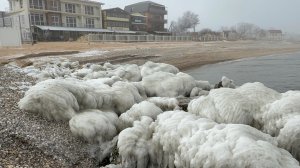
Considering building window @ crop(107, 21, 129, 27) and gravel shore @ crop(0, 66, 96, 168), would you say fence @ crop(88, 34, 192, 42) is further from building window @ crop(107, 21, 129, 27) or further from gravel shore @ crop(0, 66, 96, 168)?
gravel shore @ crop(0, 66, 96, 168)

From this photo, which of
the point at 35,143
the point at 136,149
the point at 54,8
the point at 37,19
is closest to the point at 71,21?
the point at 54,8

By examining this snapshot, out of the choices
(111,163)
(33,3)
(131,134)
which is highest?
(33,3)

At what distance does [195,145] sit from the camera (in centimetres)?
539

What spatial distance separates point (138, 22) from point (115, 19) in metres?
8.37

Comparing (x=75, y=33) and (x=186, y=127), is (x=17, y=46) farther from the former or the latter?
(x=186, y=127)

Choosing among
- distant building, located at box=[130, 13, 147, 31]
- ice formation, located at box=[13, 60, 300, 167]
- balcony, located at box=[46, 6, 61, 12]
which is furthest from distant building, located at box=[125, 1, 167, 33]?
ice formation, located at box=[13, 60, 300, 167]

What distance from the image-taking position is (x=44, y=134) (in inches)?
255

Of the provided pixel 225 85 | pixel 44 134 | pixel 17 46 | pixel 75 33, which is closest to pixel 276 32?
pixel 75 33

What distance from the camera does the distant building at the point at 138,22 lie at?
69438mm

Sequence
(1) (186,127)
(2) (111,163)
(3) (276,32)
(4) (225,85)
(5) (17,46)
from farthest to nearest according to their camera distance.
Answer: (3) (276,32) → (5) (17,46) → (4) (225,85) → (2) (111,163) → (1) (186,127)

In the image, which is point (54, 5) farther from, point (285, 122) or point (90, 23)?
point (285, 122)

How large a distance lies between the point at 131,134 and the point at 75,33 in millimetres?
46611

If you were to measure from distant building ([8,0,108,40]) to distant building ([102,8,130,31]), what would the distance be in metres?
1.84

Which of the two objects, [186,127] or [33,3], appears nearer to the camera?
[186,127]
